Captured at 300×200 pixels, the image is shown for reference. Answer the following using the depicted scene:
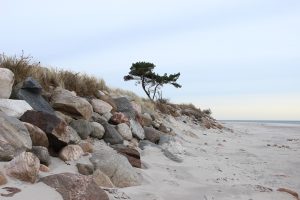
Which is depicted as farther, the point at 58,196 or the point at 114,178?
the point at 114,178

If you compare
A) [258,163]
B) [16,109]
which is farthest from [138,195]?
[258,163]

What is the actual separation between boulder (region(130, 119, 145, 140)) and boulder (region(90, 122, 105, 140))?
1297 millimetres

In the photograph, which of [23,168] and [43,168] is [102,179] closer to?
[43,168]

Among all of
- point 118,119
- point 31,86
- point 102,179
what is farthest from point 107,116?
point 102,179

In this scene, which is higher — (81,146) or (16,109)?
(16,109)

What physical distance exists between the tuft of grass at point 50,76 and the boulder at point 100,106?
519mm

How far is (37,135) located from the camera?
193 inches

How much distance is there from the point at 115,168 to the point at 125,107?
3.70 m

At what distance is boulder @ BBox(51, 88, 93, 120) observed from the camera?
653cm

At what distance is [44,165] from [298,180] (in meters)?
4.70

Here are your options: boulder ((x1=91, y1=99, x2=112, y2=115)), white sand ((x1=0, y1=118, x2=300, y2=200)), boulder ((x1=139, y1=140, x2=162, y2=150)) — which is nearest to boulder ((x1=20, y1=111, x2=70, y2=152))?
white sand ((x1=0, y1=118, x2=300, y2=200))

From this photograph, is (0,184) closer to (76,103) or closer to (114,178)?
(114,178)

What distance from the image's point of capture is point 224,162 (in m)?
8.15

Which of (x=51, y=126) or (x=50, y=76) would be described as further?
(x=50, y=76)
